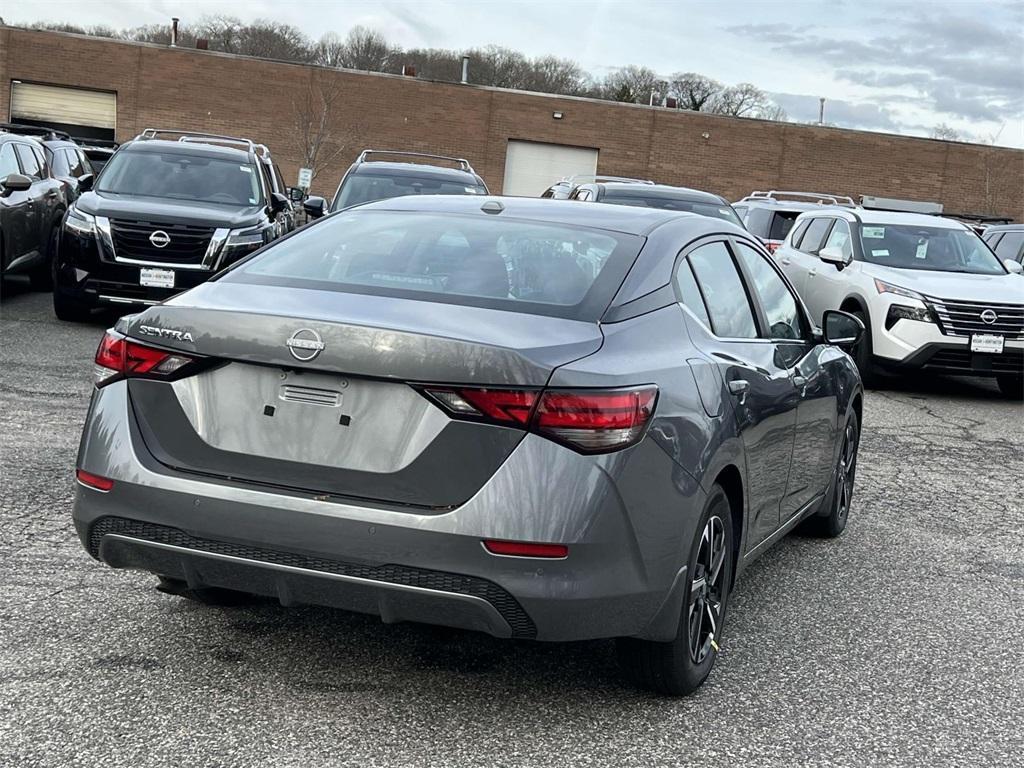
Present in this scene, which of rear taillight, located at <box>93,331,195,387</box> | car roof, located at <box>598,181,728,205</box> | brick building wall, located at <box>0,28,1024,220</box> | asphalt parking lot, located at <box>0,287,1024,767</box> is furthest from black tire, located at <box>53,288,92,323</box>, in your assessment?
brick building wall, located at <box>0,28,1024,220</box>

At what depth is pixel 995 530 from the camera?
23.3 feet

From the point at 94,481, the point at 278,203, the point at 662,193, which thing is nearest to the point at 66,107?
the point at 278,203

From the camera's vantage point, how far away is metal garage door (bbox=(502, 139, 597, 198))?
4447 cm

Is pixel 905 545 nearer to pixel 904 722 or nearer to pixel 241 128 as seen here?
pixel 904 722

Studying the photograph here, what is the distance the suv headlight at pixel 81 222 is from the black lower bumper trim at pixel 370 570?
875 centimetres

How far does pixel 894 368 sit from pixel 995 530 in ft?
18.0

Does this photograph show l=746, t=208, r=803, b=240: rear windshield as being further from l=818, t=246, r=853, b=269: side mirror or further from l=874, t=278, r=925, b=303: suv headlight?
l=874, t=278, r=925, b=303: suv headlight

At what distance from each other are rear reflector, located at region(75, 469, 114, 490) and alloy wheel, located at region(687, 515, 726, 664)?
1789 millimetres

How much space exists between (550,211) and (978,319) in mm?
8406

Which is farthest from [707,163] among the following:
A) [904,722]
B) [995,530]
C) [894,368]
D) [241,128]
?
[904,722]

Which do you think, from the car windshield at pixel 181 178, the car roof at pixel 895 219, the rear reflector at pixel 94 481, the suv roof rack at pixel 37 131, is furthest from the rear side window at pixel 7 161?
the rear reflector at pixel 94 481

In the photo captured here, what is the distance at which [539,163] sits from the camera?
4462 cm

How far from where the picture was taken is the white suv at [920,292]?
1207 cm

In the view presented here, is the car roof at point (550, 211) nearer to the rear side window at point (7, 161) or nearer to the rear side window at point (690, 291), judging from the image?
the rear side window at point (690, 291)
